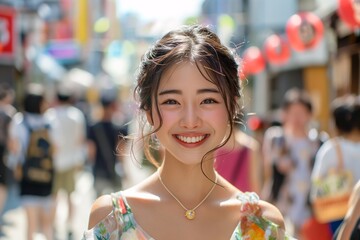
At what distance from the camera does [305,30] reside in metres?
11.8

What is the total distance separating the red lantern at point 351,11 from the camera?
25.5 feet

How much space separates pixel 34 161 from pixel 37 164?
Result: 0.15 ft

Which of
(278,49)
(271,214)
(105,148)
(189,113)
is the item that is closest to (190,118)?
(189,113)

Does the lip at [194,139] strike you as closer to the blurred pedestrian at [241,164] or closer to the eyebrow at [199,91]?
the eyebrow at [199,91]

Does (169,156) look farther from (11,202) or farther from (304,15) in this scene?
(11,202)

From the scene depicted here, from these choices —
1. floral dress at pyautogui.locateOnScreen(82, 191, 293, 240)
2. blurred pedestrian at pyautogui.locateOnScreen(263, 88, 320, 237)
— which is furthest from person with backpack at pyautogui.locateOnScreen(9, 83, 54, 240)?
floral dress at pyautogui.locateOnScreen(82, 191, 293, 240)

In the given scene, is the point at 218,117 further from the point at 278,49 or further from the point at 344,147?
the point at 278,49

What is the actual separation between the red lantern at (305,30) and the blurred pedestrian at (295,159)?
4.45 meters

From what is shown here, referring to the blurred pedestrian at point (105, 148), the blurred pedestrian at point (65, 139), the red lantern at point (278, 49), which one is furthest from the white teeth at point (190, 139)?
the red lantern at point (278, 49)

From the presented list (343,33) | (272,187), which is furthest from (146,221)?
(343,33)

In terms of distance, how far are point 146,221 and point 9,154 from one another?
596 cm

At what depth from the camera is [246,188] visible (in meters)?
6.17

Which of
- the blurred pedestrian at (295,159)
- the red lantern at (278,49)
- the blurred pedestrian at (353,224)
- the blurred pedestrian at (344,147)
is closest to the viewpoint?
the blurred pedestrian at (353,224)

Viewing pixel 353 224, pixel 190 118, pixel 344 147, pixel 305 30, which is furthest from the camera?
pixel 305 30
